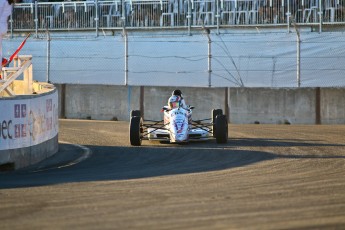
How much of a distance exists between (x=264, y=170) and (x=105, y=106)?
45.2 feet

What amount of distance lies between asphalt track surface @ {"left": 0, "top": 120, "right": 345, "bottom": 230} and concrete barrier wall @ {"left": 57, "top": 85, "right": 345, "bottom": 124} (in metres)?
5.51

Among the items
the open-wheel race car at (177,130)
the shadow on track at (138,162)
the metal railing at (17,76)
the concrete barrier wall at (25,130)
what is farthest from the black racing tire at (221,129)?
the metal railing at (17,76)

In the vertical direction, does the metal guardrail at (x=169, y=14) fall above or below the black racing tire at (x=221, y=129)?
above

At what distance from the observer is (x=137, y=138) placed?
19641mm

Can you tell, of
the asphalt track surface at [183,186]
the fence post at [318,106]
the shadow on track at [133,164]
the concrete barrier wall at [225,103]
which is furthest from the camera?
the concrete barrier wall at [225,103]

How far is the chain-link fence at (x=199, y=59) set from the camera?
105 feet

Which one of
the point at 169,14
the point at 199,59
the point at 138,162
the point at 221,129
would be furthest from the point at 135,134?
the point at 169,14

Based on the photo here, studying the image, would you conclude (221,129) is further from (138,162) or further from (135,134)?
(138,162)

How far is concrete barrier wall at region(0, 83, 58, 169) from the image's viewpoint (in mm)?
15773

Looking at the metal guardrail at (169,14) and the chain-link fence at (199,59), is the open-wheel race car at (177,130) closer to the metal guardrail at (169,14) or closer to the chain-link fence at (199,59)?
the chain-link fence at (199,59)

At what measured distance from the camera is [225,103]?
27.2 metres

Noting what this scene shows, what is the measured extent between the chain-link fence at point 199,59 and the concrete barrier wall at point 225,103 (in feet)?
8.27

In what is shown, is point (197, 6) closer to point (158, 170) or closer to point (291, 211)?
point (158, 170)

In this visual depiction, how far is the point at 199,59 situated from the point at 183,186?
65.5 ft
